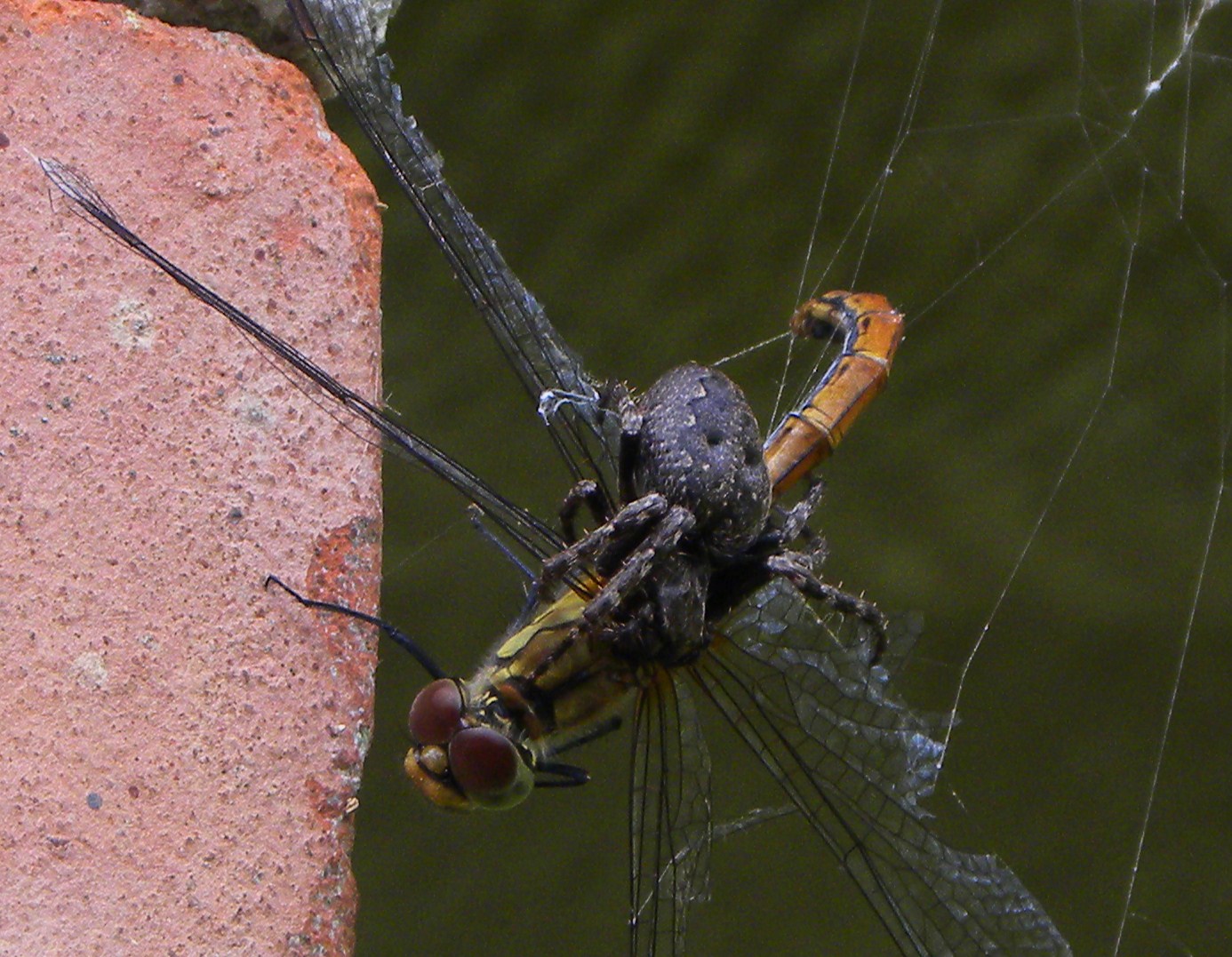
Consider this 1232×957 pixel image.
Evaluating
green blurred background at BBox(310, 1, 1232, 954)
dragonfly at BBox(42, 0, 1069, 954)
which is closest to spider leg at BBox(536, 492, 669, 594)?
dragonfly at BBox(42, 0, 1069, 954)

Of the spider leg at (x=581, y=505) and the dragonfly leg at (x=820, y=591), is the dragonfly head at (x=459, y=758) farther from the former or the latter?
the dragonfly leg at (x=820, y=591)

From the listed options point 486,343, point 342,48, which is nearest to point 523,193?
point 486,343

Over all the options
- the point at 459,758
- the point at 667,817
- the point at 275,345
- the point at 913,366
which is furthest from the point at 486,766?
the point at 913,366

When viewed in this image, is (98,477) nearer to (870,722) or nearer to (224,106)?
(224,106)

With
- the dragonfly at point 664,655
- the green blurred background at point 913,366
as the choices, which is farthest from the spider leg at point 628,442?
the green blurred background at point 913,366

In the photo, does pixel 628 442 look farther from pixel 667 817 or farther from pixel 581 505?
pixel 667 817

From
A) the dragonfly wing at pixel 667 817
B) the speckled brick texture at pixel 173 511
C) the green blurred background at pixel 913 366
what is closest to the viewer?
the speckled brick texture at pixel 173 511
